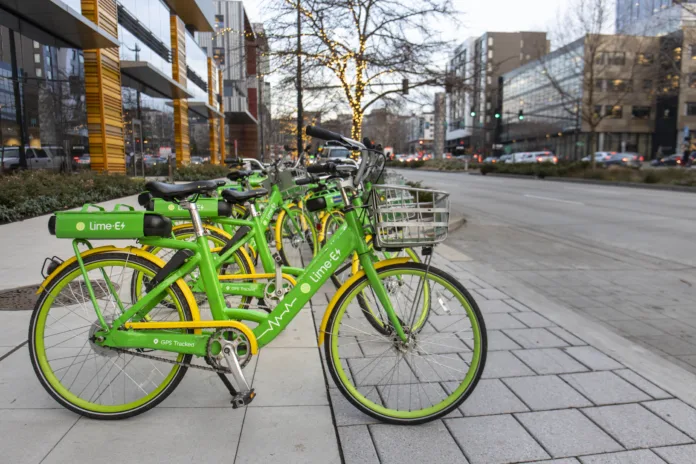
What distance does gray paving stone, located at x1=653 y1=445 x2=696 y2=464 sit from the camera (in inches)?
94.3

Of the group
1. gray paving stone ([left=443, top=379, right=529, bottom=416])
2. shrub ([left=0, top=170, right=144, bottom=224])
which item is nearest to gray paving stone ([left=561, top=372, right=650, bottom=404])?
gray paving stone ([left=443, top=379, right=529, bottom=416])

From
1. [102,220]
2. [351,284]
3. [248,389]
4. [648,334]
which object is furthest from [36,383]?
[648,334]

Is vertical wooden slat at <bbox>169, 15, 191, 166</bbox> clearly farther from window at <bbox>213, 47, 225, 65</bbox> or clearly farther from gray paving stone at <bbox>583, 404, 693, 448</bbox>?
gray paving stone at <bbox>583, 404, 693, 448</bbox>

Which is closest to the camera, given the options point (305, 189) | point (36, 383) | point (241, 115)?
point (36, 383)

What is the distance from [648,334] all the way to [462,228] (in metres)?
6.28

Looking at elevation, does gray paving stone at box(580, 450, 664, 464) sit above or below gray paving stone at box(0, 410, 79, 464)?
below

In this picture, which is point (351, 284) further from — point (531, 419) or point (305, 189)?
point (305, 189)

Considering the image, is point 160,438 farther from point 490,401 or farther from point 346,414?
point 490,401

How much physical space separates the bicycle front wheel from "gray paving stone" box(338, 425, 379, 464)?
0.11 metres

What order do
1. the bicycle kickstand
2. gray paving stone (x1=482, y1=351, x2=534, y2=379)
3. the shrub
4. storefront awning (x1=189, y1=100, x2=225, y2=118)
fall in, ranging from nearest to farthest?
the bicycle kickstand, gray paving stone (x1=482, y1=351, x2=534, y2=379), the shrub, storefront awning (x1=189, y1=100, x2=225, y2=118)

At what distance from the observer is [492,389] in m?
3.12

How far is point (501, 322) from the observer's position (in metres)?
4.43

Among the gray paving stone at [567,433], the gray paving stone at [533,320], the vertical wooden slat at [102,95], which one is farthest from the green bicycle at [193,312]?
the vertical wooden slat at [102,95]

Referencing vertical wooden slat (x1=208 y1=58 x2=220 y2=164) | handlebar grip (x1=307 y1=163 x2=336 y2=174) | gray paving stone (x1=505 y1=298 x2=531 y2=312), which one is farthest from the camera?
vertical wooden slat (x1=208 y1=58 x2=220 y2=164)
